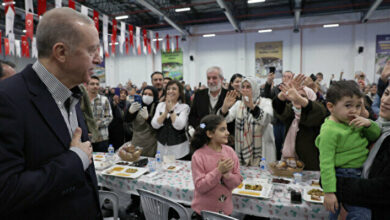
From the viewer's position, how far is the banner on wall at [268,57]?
12805 millimetres

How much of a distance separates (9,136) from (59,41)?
399 mm

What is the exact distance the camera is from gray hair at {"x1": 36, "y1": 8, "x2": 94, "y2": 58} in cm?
93

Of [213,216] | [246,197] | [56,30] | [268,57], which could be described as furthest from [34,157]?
[268,57]

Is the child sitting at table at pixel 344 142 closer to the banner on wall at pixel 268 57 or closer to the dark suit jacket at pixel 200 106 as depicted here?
the dark suit jacket at pixel 200 106

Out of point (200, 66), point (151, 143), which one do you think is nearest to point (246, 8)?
point (200, 66)

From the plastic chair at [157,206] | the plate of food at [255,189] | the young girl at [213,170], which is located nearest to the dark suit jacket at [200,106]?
the young girl at [213,170]

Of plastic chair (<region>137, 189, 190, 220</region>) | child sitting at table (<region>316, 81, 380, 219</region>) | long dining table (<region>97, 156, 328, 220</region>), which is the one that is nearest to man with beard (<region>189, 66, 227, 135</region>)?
long dining table (<region>97, 156, 328, 220</region>)

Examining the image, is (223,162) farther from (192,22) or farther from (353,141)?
(192,22)

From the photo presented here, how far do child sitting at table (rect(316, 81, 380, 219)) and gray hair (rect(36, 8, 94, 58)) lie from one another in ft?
5.25

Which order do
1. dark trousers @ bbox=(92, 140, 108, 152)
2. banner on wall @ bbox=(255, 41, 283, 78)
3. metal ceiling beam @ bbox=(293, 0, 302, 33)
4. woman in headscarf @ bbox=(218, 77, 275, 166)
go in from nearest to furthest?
woman in headscarf @ bbox=(218, 77, 275, 166), dark trousers @ bbox=(92, 140, 108, 152), metal ceiling beam @ bbox=(293, 0, 302, 33), banner on wall @ bbox=(255, 41, 283, 78)

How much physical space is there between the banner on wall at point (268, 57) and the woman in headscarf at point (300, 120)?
10.8 metres

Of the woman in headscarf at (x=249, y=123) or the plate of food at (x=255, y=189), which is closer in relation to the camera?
the plate of food at (x=255, y=189)

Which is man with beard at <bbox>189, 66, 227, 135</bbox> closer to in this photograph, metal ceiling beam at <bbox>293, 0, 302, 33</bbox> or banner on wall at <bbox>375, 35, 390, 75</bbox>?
metal ceiling beam at <bbox>293, 0, 302, 33</bbox>

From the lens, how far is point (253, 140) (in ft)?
9.14
